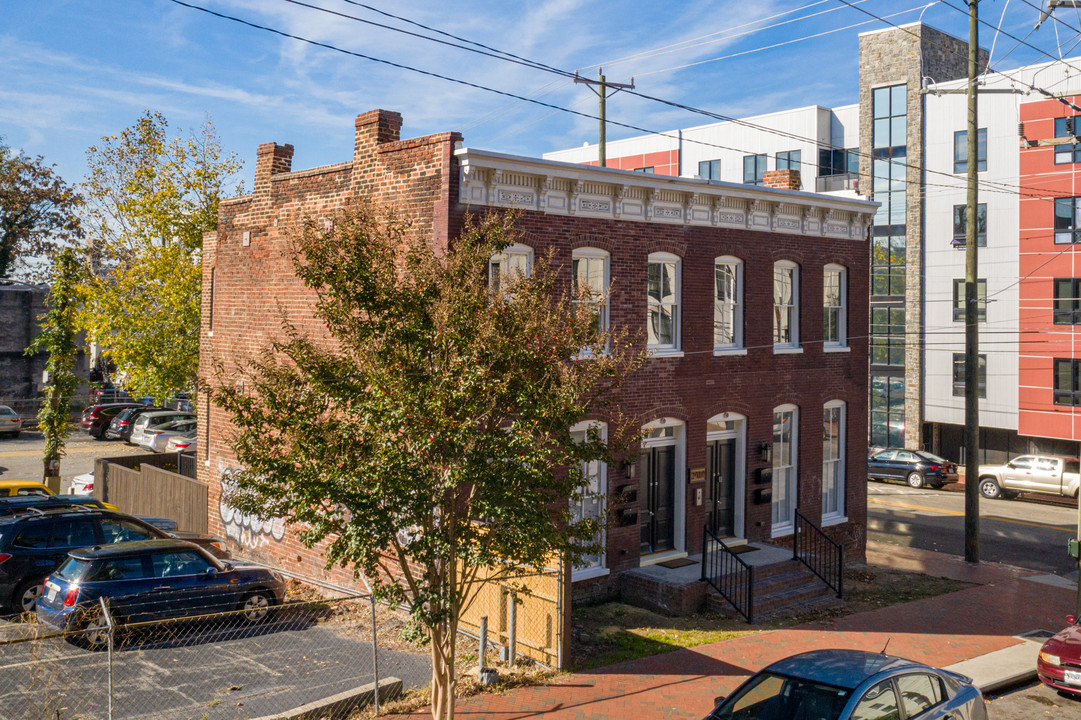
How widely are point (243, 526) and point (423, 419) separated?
480 inches

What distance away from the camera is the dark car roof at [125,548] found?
526 inches

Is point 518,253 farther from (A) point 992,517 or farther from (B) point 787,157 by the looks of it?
(B) point 787,157

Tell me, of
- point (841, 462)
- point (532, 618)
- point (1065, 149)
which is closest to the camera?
point (532, 618)

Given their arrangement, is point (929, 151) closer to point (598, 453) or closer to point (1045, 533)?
point (1045, 533)

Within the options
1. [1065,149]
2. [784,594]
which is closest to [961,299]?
[1065,149]

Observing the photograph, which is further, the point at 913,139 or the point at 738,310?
the point at 913,139

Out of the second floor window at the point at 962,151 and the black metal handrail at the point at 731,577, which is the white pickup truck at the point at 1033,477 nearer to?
the second floor window at the point at 962,151

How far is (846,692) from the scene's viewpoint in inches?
329

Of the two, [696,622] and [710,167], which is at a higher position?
[710,167]

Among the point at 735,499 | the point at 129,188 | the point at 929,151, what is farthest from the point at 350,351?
the point at 929,151

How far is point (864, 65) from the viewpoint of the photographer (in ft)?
145

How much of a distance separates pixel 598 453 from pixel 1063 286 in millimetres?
35078

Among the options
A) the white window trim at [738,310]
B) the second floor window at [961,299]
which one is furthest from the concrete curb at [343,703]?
the second floor window at [961,299]

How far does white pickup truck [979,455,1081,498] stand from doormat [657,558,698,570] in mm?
21761
